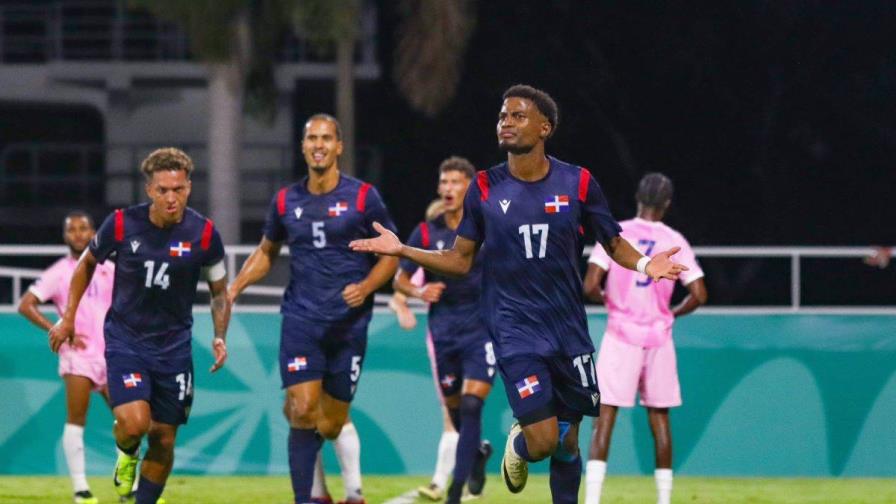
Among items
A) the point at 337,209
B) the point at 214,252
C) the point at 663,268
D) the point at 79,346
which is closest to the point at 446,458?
the point at 337,209

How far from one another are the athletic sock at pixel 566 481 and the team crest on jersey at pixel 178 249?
266cm

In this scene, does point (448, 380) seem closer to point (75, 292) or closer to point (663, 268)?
point (75, 292)

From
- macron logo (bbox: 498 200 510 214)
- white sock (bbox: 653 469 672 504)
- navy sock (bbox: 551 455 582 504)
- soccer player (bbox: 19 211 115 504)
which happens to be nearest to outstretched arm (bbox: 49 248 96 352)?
soccer player (bbox: 19 211 115 504)

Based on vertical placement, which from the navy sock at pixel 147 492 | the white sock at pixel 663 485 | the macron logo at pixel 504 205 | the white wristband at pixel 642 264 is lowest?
the white sock at pixel 663 485

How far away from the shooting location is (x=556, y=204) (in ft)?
29.8

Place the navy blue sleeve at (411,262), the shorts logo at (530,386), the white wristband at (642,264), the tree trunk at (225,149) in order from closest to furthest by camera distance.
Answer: the white wristband at (642,264) → the shorts logo at (530,386) → the navy blue sleeve at (411,262) → the tree trunk at (225,149)

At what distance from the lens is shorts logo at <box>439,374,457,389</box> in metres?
12.5

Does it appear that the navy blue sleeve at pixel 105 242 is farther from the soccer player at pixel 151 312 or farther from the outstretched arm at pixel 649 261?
the outstretched arm at pixel 649 261

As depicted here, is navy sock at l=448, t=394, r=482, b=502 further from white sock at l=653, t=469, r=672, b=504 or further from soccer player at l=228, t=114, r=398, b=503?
white sock at l=653, t=469, r=672, b=504

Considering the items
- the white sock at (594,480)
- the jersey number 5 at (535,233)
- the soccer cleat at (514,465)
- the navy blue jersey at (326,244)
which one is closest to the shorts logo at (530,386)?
the soccer cleat at (514,465)

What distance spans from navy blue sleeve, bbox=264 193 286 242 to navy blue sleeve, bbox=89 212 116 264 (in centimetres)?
131

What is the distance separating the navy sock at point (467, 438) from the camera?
1177 centimetres

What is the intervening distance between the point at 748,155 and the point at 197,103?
1218 cm

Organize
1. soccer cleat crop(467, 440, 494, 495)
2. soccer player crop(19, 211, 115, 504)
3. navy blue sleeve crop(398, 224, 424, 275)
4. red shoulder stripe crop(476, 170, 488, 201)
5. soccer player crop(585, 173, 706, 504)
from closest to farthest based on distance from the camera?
red shoulder stripe crop(476, 170, 488, 201) < soccer player crop(585, 173, 706, 504) < soccer cleat crop(467, 440, 494, 495) < navy blue sleeve crop(398, 224, 424, 275) < soccer player crop(19, 211, 115, 504)
